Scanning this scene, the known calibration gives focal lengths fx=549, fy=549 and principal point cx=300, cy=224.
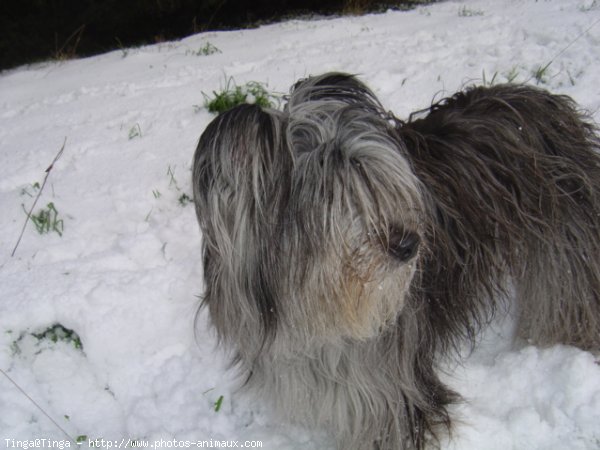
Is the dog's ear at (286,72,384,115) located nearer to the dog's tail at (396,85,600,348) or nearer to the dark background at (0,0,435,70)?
the dog's tail at (396,85,600,348)

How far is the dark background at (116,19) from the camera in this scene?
7.86m

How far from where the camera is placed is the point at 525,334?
2682mm

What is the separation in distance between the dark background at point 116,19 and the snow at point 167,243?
8.35 ft

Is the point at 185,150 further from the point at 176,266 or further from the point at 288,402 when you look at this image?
the point at 288,402

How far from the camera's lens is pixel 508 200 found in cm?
220

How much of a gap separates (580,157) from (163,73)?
3747mm

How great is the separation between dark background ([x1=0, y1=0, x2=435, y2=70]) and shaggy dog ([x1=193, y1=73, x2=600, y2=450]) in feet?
20.1

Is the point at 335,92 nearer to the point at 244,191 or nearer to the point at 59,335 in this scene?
the point at 244,191

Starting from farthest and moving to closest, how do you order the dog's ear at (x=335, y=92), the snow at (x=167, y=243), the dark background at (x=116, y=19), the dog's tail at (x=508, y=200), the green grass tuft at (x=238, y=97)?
1. the dark background at (x=116, y=19)
2. the green grass tuft at (x=238, y=97)
3. the snow at (x=167, y=243)
4. the dog's tail at (x=508, y=200)
5. the dog's ear at (x=335, y=92)

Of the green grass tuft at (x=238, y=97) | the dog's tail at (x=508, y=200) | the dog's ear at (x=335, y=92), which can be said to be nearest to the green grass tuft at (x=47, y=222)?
the green grass tuft at (x=238, y=97)

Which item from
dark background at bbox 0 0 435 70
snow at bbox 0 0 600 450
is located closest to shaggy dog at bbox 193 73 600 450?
snow at bbox 0 0 600 450

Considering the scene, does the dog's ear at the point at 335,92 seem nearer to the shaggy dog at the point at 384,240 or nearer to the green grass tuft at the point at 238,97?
the shaggy dog at the point at 384,240

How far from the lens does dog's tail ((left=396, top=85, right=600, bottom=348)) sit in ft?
7.14

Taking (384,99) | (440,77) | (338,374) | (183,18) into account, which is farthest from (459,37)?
(183,18)
